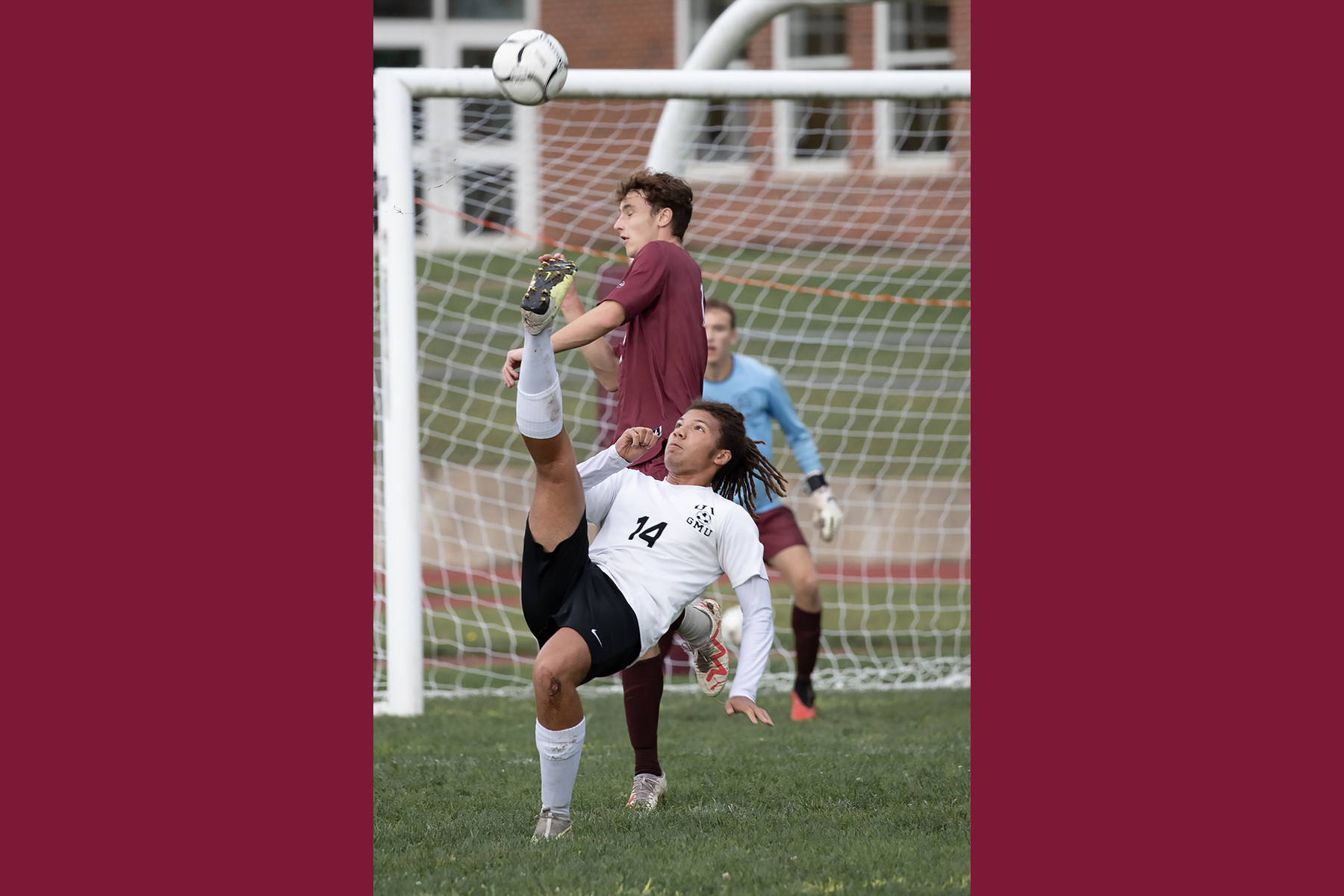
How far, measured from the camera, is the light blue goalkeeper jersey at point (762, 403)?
702 centimetres

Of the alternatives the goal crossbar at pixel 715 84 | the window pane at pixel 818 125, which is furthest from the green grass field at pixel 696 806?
the window pane at pixel 818 125

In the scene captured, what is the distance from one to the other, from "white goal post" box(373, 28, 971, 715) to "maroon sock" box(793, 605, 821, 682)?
1949 mm

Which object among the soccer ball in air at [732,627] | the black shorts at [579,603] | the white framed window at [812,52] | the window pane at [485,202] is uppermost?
the white framed window at [812,52]

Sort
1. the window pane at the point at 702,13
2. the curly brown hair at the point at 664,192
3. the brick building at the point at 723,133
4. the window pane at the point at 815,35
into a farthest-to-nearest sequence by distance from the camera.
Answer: the window pane at the point at 702,13 → the window pane at the point at 815,35 → the brick building at the point at 723,133 → the curly brown hair at the point at 664,192

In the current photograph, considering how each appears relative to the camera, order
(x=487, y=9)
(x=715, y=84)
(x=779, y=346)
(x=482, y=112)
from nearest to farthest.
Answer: (x=715, y=84) < (x=779, y=346) < (x=482, y=112) < (x=487, y=9)

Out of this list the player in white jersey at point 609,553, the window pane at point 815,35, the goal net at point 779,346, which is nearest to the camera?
the player in white jersey at point 609,553

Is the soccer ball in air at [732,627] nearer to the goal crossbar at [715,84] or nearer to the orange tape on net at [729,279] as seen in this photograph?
the orange tape on net at [729,279]

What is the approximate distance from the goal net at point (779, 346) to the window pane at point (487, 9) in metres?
2.60

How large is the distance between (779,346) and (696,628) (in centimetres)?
951

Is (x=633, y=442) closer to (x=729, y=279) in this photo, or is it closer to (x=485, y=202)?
(x=729, y=279)

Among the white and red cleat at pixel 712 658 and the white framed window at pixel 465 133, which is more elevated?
the white framed window at pixel 465 133

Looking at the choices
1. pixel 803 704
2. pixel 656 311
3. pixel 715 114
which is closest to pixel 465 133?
pixel 715 114

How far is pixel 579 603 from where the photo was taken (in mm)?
4199

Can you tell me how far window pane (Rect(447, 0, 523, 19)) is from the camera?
18.8 metres
